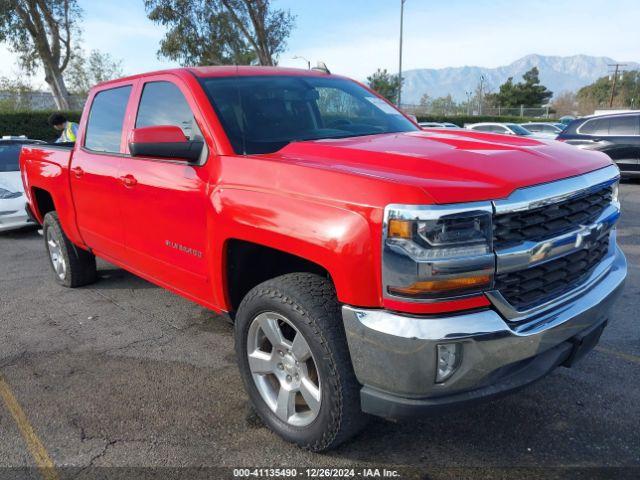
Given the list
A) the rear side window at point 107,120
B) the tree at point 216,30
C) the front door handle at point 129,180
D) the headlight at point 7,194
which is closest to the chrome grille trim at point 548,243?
the front door handle at point 129,180

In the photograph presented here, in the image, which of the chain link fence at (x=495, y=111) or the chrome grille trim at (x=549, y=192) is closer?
the chrome grille trim at (x=549, y=192)

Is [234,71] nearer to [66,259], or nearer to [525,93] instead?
[66,259]

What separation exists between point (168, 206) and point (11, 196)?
6.10 metres

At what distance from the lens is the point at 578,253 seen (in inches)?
95.6

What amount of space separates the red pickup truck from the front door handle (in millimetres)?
17

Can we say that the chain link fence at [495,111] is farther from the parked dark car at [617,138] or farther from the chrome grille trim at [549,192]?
the chrome grille trim at [549,192]

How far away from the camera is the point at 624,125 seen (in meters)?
11.2

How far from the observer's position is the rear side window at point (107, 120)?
3878 mm

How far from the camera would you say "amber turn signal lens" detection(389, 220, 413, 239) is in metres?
1.95

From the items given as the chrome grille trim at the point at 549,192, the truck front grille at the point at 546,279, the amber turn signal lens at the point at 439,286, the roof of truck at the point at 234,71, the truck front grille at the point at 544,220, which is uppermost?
the roof of truck at the point at 234,71

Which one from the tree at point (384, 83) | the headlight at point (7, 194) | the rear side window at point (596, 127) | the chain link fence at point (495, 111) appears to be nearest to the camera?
the headlight at point (7, 194)

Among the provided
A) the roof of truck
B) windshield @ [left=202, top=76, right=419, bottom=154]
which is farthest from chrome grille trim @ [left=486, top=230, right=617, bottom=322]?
the roof of truck

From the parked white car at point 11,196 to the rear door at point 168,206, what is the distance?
4748 mm

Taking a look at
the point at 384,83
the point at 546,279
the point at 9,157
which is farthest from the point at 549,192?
the point at 384,83
